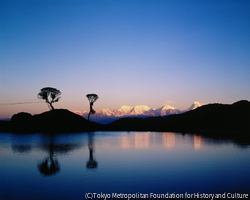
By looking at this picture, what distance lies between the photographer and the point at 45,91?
12500cm

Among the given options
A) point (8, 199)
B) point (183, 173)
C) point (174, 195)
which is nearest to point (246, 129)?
point (183, 173)

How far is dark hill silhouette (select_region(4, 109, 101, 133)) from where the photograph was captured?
116 metres

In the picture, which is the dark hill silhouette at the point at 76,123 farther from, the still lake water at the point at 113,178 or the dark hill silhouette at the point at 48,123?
the still lake water at the point at 113,178

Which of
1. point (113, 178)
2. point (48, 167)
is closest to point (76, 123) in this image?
point (48, 167)

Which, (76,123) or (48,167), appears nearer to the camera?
(48,167)

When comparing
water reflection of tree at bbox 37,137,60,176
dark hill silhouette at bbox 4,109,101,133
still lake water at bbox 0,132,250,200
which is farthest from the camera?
dark hill silhouette at bbox 4,109,101,133

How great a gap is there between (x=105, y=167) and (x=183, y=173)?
9300 millimetres

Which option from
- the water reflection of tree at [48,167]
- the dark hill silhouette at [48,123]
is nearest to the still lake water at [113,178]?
the water reflection of tree at [48,167]

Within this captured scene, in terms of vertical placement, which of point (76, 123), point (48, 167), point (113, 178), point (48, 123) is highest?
point (48, 123)

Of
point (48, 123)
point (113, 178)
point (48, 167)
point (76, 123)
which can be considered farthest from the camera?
point (76, 123)

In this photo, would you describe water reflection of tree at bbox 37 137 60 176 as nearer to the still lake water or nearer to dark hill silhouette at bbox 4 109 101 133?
the still lake water

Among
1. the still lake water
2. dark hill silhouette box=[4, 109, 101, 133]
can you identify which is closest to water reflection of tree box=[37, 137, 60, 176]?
the still lake water

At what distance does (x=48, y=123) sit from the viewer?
131 meters

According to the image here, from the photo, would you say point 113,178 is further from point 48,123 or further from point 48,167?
point 48,123
